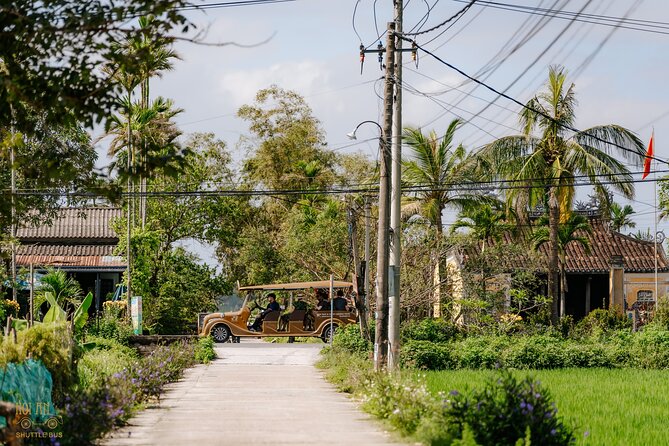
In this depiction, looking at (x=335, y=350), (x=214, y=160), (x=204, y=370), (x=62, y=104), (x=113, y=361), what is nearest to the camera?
(x=62, y=104)

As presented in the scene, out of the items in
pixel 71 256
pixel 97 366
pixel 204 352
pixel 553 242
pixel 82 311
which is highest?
pixel 553 242

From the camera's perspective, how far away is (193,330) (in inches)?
1779

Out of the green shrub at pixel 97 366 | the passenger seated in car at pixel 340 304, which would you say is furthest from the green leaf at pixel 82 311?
the passenger seated in car at pixel 340 304

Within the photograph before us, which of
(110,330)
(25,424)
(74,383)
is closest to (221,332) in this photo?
(110,330)

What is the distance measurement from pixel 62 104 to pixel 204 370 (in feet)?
56.6

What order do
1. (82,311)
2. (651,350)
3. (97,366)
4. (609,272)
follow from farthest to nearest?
(609,272) → (651,350) → (82,311) → (97,366)

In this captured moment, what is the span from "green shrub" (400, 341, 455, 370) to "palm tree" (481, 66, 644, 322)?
12360mm

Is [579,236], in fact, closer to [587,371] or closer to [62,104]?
[587,371]

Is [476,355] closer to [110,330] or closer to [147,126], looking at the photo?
[110,330]

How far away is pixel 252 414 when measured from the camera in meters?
16.1

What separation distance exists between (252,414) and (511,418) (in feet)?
17.9

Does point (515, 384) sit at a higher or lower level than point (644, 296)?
lower

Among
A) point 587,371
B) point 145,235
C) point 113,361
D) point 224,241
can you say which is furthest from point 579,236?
point 113,361

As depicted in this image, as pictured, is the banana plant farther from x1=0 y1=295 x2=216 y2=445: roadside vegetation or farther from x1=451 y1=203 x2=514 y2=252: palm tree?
x1=451 y1=203 x2=514 y2=252: palm tree
